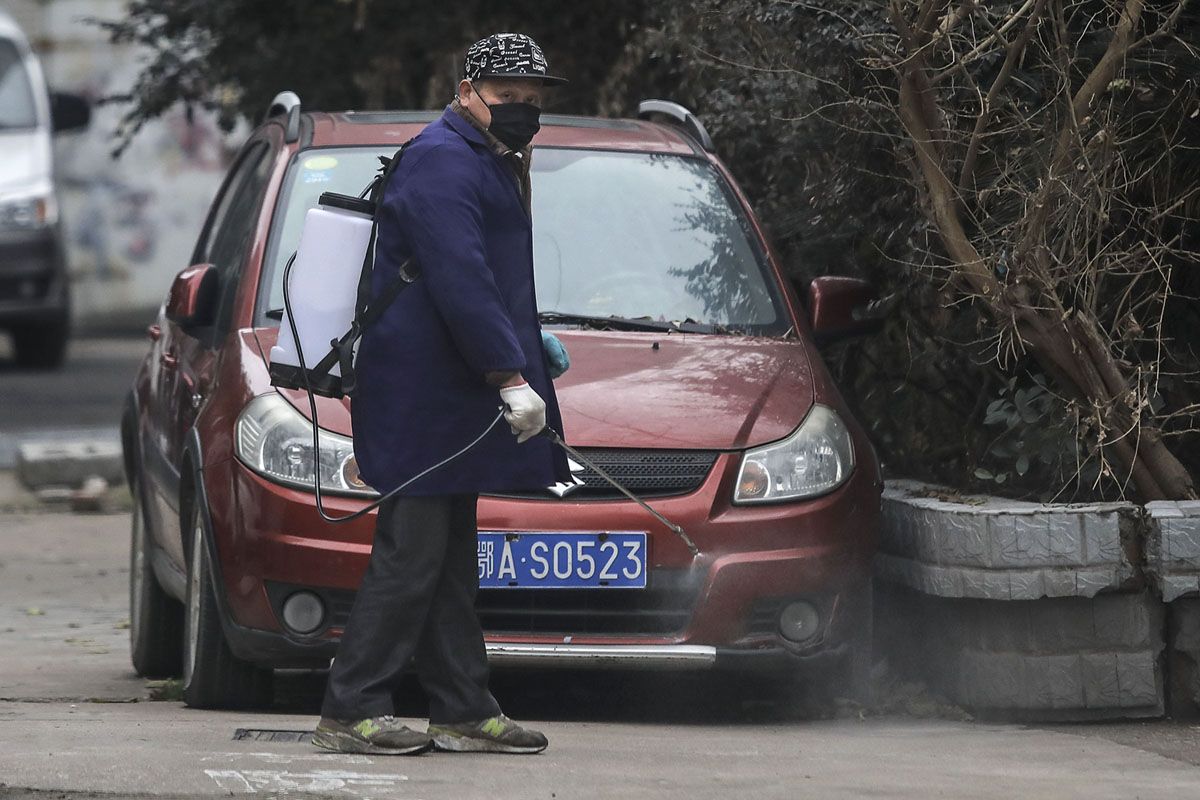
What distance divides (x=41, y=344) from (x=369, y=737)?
14252 mm

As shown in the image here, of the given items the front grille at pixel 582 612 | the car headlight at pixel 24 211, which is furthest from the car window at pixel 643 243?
the car headlight at pixel 24 211

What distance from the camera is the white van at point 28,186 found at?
16875 mm

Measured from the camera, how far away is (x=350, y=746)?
206 inches

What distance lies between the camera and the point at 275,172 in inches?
266

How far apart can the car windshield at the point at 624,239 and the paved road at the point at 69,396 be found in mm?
6410

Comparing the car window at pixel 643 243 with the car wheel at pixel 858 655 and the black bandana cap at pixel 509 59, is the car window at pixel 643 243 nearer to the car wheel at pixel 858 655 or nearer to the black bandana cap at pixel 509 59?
the car wheel at pixel 858 655

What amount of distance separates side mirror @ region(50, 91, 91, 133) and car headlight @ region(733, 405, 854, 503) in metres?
→ 12.1

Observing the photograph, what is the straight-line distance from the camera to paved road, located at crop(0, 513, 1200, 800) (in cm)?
487

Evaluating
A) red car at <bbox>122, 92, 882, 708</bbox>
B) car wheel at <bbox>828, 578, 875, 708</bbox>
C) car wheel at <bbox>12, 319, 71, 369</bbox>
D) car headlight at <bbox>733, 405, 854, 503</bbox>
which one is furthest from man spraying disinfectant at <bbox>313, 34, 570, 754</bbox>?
car wheel at <bbox>12, 319, 71, 369</bbox>

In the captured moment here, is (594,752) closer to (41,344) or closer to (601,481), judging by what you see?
(601,481)

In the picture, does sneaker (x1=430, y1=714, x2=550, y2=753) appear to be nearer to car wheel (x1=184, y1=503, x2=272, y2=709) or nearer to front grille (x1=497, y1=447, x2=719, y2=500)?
front grille (x1=497, y1=447, x2=719, y2=500)

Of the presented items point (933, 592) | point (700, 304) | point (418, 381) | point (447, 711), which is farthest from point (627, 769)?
point (700, 304)

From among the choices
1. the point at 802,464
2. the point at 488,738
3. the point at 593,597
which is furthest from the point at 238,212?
the point at 488,738

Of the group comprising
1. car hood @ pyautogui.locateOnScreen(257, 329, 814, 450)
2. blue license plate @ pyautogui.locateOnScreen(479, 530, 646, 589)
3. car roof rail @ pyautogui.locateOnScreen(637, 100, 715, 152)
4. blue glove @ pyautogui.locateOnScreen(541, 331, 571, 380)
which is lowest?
blue license plate @ pyautogui.locateOnScreen(479, 530, 646, 589)
